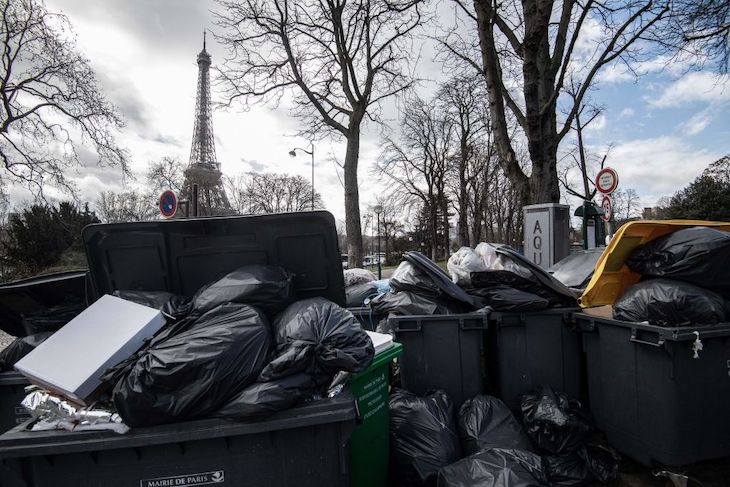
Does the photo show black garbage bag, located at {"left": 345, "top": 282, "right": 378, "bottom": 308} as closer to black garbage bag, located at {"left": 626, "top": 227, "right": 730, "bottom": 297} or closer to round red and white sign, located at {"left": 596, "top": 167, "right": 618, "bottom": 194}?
black garbage bag, located at {"left": 626, "top": 227, "right": 730, "bottom": 297}

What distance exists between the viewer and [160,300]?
7.92 ft

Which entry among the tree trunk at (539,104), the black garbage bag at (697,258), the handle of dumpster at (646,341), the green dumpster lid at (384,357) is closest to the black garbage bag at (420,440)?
the green dumpster lid at (384,357)

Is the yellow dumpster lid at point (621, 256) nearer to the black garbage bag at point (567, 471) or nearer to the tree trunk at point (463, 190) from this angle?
the black garbage bag at point (567, 471)

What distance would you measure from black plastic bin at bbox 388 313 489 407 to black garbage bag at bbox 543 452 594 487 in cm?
70

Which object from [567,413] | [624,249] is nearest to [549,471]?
[567,413]

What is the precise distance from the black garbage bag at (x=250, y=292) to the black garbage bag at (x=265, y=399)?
549 mm

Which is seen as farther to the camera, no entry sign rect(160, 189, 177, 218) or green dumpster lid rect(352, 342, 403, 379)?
no entry sign rect(160, 189, 177, 218)

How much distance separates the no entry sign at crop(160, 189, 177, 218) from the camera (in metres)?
9.32

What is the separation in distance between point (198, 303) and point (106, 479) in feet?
2.78

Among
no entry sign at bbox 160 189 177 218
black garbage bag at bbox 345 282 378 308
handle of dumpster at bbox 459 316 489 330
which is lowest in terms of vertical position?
handle of dumpster at bbox 459 316 489 330

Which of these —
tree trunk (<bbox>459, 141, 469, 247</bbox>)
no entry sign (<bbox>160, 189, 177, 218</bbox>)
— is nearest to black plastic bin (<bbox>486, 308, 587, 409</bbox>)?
no entry sign (<bbox>160, 189, 177, 218</bbox>)

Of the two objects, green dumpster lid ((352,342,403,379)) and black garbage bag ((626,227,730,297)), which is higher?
black garbage bag ((626,227,730,297))

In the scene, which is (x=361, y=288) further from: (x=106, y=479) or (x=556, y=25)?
(x=556, y=25)

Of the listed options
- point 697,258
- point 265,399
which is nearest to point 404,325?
point 265,399
